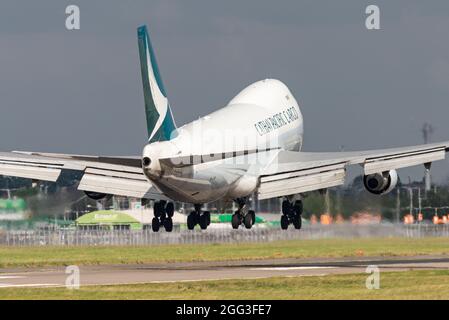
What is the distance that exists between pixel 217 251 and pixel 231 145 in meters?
25.5

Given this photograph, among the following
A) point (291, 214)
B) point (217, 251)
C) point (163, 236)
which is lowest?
point (217, 251)

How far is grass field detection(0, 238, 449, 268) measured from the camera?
268ft

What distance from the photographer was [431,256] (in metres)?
80.0

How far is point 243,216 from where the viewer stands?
2800 inches

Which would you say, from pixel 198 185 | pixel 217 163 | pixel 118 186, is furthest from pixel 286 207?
pixel 198 185

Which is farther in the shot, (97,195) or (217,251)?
(217,251)

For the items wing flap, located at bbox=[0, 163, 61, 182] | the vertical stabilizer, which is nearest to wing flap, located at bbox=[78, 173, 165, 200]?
wing flap, located at bbox=[0, 163, 61, 182]

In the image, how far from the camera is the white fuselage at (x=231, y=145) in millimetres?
60500

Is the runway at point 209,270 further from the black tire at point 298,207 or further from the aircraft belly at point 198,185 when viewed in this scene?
the aircraft belly at point 198,185

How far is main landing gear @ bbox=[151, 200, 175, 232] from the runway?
2237 millimetres

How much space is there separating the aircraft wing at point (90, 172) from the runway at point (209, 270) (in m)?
4.13

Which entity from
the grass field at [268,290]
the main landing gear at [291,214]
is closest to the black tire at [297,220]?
the main landing gear at [291,214]

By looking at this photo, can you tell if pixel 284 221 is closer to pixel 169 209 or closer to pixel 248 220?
pixel 248 220

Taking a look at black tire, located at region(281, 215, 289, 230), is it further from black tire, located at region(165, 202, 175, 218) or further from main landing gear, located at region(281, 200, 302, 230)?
black tire, located at region(165, 202, 175, 218)
